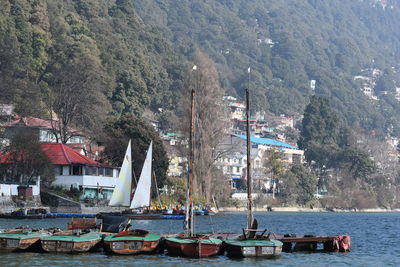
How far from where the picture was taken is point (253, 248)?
1780 inches

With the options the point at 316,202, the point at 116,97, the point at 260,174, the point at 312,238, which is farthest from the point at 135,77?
the point at 312,238

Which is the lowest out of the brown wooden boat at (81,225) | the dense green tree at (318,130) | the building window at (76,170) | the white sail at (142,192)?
the brown wooden boat at (81,225)

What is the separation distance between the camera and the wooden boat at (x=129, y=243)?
4619cm

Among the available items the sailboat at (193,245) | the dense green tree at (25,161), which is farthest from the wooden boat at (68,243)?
the dense green tree at (25,161)

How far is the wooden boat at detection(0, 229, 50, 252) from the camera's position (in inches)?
1834

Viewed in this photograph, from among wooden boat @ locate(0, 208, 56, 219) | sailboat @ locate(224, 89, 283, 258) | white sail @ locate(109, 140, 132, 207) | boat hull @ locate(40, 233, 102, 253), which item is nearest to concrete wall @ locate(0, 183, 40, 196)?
wooden boat @ locate(0, 208, 56, 219)

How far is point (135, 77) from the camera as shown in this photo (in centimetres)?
15275

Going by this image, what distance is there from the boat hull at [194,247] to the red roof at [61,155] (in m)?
48.6

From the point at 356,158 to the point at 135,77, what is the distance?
44440 millimetres

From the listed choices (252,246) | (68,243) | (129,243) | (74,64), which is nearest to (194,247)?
(252,246)

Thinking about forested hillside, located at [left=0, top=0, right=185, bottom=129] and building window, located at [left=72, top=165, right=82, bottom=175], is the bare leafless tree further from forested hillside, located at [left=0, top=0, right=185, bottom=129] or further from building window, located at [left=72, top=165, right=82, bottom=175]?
forested hillside, located at [left=0, top=0, right=185, bottom=129]

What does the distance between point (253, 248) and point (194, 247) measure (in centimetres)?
305

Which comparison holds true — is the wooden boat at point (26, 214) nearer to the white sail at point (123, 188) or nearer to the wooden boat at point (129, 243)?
the white sail at point (123, 188)

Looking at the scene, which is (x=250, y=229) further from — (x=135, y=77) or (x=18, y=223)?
(x=135, y=77)
